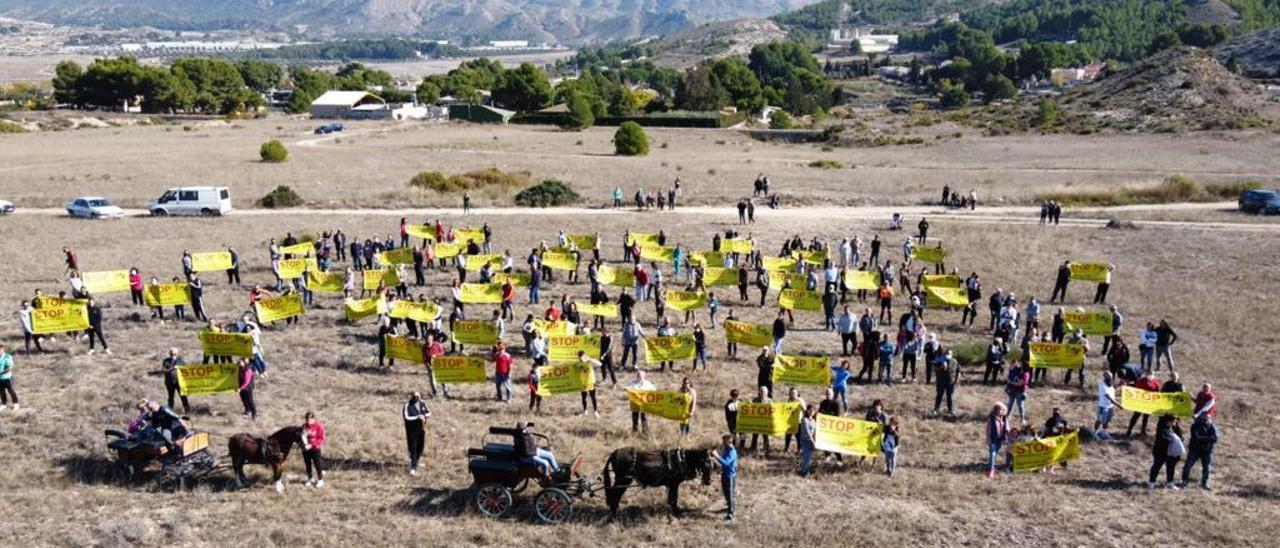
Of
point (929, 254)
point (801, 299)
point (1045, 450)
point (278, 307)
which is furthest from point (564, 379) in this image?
point (929, 254)

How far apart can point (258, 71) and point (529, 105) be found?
83.4 meters

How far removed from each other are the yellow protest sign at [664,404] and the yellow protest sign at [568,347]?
3491 mm

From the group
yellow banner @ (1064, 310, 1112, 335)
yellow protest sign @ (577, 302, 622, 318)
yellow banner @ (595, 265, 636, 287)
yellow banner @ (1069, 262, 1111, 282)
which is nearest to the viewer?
yellow banner @ (1064, 310, 1112, 335)

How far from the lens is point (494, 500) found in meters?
14.4

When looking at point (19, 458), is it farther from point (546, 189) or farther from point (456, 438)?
point (546, 189)

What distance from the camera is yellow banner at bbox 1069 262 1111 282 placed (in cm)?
2959

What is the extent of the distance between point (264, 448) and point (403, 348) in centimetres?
654

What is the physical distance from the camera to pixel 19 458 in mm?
16406

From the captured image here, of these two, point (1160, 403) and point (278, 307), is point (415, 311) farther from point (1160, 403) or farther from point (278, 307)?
point (1160, 403)

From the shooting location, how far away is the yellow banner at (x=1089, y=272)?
29594 millimetres

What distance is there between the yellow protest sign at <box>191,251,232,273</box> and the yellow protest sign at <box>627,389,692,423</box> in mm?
18624

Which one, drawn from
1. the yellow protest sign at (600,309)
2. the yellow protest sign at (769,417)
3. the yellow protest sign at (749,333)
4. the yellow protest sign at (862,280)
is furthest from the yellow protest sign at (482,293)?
→ the yellow protest sign at (769,417)

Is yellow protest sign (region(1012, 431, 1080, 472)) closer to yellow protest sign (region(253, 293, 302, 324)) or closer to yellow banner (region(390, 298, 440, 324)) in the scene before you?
yellow banner (region(390, 298, 440, 324))

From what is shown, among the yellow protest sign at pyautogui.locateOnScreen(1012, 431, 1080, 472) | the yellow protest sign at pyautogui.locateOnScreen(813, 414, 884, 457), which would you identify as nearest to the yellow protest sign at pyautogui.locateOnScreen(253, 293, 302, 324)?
the yellow protest sign at pyautogui.locateOnScreen(813, 414, 884, 457)
